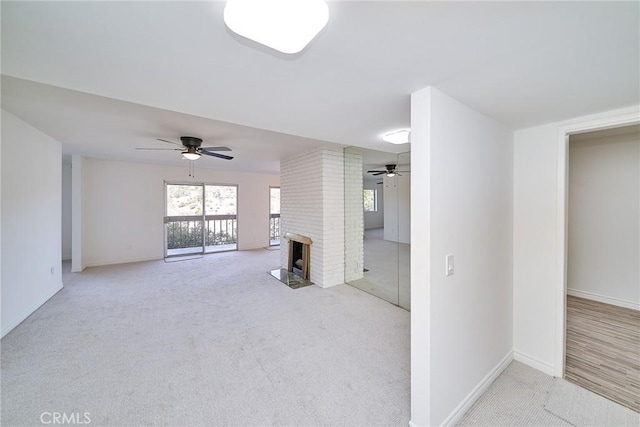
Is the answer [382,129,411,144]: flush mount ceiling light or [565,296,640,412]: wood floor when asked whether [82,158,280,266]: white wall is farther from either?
[565,296,640,412]: wood floor

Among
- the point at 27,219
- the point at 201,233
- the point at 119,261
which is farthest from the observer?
the point at 201,233

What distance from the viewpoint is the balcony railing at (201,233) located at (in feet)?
22.0

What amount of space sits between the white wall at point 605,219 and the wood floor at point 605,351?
1.06 feet

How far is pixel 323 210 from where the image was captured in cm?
417

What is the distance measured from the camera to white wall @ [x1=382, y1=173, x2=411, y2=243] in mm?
4488

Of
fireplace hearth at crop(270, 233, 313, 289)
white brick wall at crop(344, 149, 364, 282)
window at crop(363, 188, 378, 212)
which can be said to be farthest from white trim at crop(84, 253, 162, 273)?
window at crop(363, 188, 378, 212)

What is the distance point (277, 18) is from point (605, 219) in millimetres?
4917

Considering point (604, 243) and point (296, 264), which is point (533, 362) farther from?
point (296, 264)

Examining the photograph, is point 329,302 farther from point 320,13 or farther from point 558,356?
point 320,13

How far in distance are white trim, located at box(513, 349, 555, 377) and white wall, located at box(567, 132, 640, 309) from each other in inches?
93.1

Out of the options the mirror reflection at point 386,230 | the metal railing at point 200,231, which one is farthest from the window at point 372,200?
the metal railing at point 200,231

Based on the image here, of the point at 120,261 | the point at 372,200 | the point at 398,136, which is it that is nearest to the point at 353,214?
the point at 372,200

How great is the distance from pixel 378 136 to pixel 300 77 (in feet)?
4.86

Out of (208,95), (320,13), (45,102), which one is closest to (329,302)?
(208,95)
